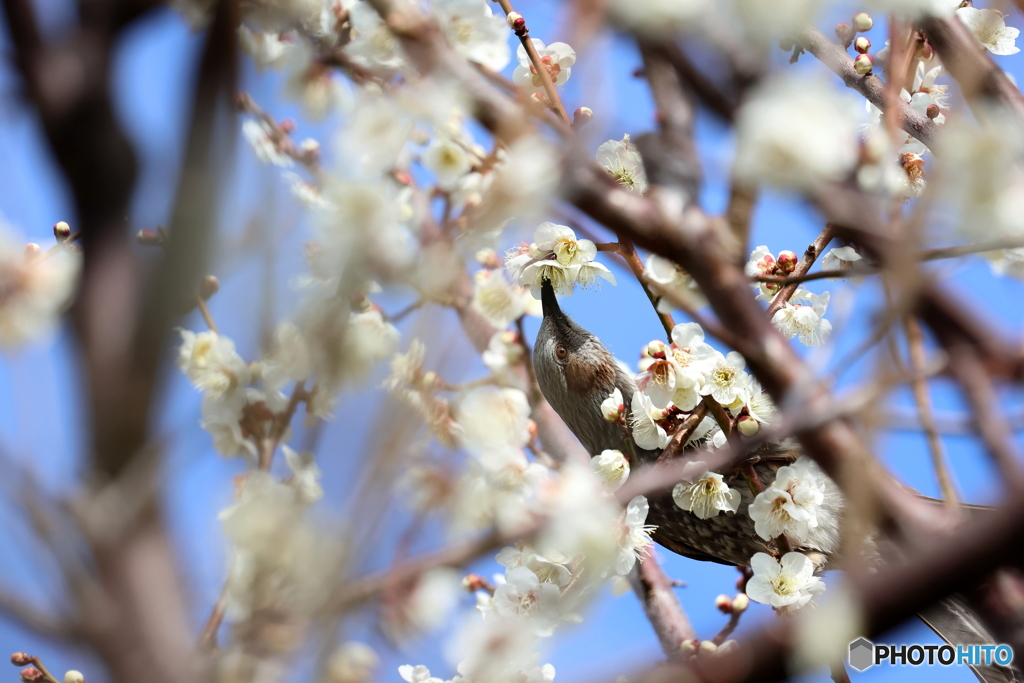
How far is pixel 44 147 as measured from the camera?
3.42 ft

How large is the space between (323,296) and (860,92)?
1.82 metres

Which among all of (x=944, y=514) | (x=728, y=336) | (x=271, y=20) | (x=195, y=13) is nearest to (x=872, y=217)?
(x=728, y=336)

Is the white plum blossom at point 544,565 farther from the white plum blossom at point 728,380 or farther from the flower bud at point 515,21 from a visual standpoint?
the flower bud at point 515,21

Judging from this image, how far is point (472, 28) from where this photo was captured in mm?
1445

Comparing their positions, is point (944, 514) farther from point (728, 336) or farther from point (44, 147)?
point (44, 147)

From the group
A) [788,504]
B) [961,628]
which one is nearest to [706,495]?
[788,504]

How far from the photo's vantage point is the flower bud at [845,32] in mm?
2037

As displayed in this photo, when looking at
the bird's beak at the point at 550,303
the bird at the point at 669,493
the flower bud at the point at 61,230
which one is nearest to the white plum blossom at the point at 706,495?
the bird at the point at 669,493

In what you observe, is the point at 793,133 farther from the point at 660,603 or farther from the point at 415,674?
the point at 660,603

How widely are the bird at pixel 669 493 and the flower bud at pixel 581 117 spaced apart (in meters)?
1.02

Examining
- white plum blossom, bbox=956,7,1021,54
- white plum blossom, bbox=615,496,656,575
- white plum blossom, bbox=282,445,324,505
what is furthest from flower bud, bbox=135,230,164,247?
white plum blossom, bbox=956,7,1021,54

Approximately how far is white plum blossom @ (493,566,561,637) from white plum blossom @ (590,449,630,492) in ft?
0.97

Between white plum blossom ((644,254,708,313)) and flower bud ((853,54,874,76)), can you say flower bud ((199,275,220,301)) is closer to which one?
white plum blossom ((644,254,708,313))

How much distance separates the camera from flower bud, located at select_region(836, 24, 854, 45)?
2.04 m
